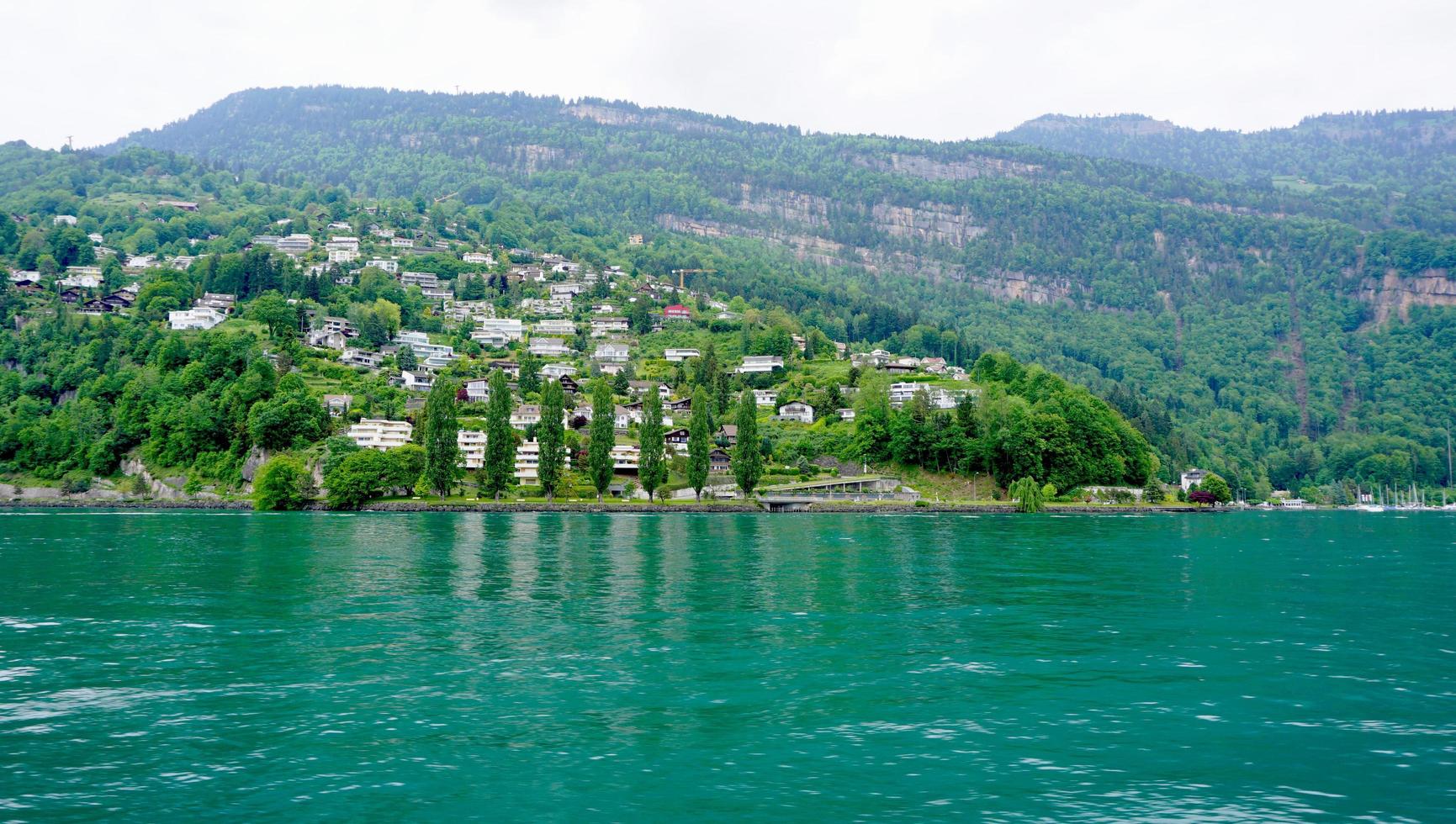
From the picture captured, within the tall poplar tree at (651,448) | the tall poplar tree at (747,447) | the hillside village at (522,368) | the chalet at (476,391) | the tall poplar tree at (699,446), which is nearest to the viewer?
the tall poplar tree at (651,448)

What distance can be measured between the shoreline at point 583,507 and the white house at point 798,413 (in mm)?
33621

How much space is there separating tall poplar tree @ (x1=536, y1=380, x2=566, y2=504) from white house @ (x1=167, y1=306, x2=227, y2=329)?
259 feet

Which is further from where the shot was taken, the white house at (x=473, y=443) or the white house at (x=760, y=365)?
Answer: the white house at (x=760, y=365)

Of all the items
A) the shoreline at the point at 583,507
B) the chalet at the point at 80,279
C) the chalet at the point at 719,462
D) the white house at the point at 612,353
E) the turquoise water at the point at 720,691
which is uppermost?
the chalet at the point at 80,279

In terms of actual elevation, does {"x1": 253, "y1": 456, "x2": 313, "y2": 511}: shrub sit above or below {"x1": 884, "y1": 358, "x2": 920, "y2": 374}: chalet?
below

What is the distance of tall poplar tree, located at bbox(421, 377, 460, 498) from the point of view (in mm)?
103250

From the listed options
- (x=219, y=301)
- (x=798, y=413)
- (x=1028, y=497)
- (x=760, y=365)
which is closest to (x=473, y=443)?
(x=798, y=413)

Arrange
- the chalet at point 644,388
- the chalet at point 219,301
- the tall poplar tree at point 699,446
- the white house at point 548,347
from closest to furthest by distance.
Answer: the tall poplar tree at point 699,446, the chalet at point 644,388, the chalet at point 219,301, the white house at point 548,347

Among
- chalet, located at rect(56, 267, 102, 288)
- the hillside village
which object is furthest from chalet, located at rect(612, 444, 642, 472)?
chalet, located at rect(56, 267, 102, 288)

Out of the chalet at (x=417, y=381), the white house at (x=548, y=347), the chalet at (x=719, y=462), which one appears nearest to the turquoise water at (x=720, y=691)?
the chalet at (x=719, y=462)

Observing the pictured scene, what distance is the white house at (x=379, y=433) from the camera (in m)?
122

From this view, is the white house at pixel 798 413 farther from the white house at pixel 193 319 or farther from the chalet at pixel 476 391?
the white house at pixel 193 319

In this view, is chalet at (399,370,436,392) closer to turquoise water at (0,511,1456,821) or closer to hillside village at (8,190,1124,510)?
hillside village at (8,190,1124,510)

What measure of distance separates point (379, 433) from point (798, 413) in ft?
188
